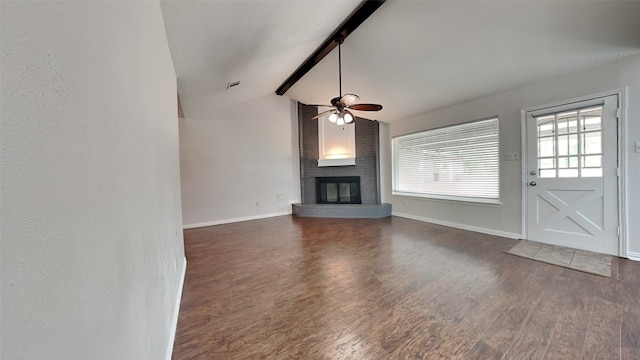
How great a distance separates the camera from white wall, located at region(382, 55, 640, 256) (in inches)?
110

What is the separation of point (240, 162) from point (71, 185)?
5.41 metres

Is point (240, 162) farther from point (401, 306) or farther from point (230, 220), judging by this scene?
point (401, 306)

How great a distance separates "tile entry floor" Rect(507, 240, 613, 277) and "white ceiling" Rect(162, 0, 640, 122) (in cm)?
232

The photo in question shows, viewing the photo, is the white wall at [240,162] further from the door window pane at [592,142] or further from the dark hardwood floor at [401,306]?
the door window pane at [592,142]

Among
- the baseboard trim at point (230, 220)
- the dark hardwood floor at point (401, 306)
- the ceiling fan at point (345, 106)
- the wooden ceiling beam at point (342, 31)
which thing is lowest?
the dark hardwood floor at point (401, 306)

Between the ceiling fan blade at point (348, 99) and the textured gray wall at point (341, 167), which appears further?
the textured gray wall at point (341, 167)

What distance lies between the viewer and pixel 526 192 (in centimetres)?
362

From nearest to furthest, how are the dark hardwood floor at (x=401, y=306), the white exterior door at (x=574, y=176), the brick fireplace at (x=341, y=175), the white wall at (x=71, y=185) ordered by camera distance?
the white wall at (x=71, y=185) < the dark hardwood floor at (x=401, y=306) < the white exterior door at (x=574, y=176) < the brick fireplace at (x=341, y=175)

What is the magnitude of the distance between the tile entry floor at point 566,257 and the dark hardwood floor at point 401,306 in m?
0.12

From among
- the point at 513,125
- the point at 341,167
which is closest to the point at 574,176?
the point at 513,125

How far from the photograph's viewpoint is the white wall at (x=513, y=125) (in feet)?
9.14

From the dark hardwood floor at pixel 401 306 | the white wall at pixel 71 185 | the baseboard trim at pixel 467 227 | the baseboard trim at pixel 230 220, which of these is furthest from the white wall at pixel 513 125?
the white wall at pixel 71 185

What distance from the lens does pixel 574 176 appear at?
3201mm

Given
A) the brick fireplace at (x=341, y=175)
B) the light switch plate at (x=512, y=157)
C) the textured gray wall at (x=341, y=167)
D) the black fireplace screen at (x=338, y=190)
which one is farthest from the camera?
the black fireplace screen at (x=338, y=190)
